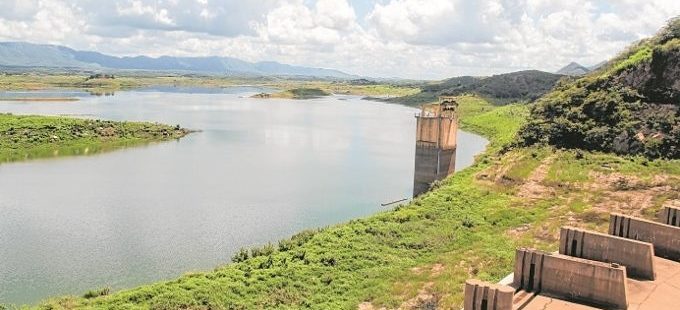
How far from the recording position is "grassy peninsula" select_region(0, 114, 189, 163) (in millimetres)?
66312

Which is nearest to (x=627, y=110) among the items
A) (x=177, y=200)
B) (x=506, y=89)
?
(x=177, y=200)

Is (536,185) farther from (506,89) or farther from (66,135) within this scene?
(506,89)

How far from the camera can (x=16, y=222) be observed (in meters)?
35.8

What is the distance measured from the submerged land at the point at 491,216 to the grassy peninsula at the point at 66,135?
4494 cm

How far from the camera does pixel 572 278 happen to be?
45.5ft

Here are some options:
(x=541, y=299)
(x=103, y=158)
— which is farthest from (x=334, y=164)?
(x=541, y=299)

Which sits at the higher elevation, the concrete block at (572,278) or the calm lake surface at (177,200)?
the concrete block at (572,278)

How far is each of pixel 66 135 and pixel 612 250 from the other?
230ft

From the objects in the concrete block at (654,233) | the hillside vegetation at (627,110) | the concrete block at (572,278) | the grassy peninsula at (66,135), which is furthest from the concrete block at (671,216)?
the grassy peninsula at (66,135)

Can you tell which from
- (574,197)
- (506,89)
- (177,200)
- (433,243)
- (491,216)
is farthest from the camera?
(506,89)

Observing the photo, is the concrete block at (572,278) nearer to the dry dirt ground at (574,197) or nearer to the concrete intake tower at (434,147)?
the dry dirt ground at (574,197)

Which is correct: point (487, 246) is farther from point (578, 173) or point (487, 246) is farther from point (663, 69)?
point (663, 69)

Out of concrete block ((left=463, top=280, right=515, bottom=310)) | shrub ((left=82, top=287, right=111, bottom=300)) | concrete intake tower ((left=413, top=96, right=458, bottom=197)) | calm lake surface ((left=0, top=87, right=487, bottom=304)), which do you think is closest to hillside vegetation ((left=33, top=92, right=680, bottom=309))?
shrub ((left=82, top=287, right=111, bottom=300))

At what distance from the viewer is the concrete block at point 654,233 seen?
16469mm
